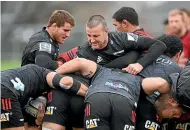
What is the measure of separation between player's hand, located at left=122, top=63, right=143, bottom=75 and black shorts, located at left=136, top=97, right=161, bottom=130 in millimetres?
347

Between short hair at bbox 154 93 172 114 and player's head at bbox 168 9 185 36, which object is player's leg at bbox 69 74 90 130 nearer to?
short hair at bbox 154 93 172 114

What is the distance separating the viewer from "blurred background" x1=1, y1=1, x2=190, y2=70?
1994 centimetres

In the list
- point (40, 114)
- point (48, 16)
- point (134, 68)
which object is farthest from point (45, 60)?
point (48, 16)

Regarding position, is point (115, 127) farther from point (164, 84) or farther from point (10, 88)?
point (10, 88)

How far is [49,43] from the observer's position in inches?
302

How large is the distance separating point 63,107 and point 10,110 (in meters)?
0.58

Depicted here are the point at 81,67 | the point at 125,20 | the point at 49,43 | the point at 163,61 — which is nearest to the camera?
the point at 81,67

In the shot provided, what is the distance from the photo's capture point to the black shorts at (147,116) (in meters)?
6.66

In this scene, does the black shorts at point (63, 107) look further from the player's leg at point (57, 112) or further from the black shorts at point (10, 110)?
the black shorts at point (10, 110)

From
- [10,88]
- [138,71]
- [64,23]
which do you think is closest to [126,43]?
[138,71]

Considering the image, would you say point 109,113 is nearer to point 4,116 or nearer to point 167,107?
point 167,107

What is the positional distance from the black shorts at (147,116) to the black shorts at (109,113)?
32 centimetres

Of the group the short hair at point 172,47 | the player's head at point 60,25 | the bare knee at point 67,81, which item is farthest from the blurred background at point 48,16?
the bare knee at point 67,81

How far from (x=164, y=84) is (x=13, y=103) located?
5.47 feet
